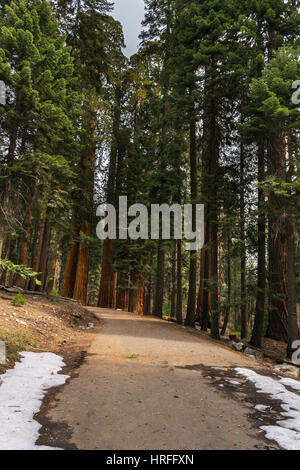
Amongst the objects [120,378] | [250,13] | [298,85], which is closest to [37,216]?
[120,378]

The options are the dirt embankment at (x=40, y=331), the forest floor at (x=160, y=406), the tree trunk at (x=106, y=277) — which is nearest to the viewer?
the forest floor at (x=160, y=406)

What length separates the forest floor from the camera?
9.18 ft

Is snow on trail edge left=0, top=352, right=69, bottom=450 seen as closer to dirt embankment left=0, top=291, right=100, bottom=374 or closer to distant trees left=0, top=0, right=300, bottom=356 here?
dirt embankment left=0, top=291, right=100, bottom=374

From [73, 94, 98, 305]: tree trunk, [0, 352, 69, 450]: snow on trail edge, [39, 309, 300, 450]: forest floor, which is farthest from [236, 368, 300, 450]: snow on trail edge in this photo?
[73, 94, 98, 305]: tree trunk

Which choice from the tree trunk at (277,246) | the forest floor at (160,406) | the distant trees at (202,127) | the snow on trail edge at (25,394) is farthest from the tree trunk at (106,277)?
the snow on trail edge at (25,394)

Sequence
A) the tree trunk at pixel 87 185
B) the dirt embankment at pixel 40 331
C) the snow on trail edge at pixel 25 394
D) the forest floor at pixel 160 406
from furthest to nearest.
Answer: the tree trunk at pixel 87 185
the dirt embankment at pixel 40 331
the forest floor at pixel 160 406
the snow on trail edge at pixel 25 394

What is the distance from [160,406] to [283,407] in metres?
1.70

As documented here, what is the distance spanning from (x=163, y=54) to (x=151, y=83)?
2112 millimetres

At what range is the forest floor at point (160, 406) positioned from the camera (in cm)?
280

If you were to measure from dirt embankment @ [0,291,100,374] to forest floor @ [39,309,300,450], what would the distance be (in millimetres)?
1085

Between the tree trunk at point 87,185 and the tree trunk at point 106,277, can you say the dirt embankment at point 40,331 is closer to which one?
the tree trunk at point 87,185

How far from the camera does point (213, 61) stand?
11.7m

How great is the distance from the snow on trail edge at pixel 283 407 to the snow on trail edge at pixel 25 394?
2.25m

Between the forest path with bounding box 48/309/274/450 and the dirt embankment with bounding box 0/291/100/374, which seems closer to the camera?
the forest path with bounding box 48/309/274/450
